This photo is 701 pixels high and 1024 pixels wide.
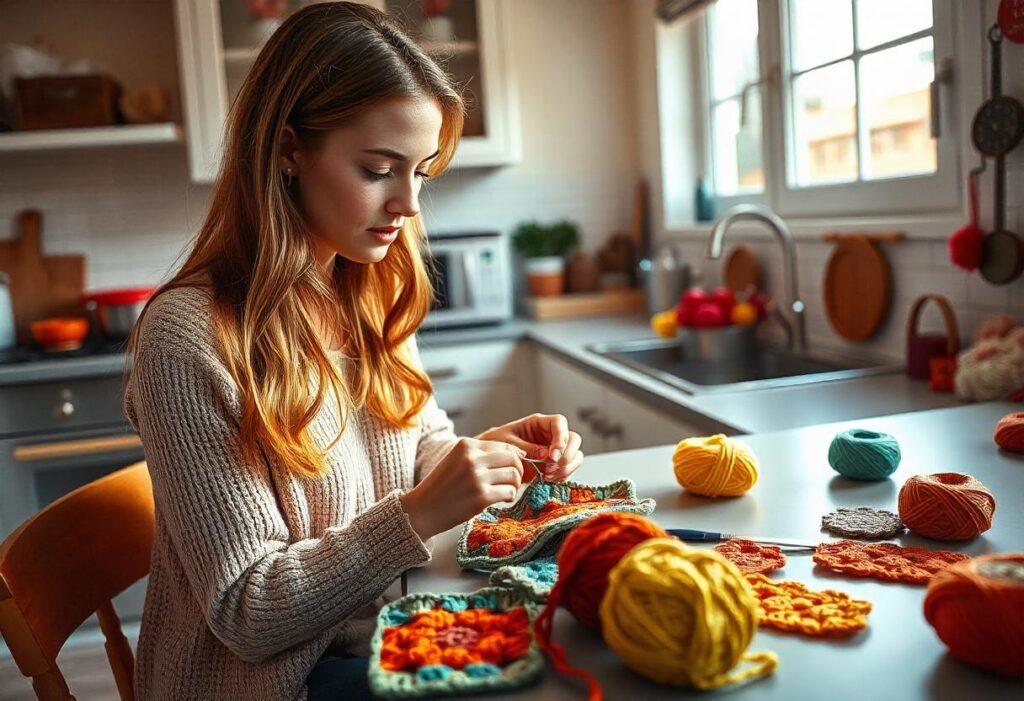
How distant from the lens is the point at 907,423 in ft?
4.51

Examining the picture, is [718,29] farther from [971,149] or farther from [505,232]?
[971,149]

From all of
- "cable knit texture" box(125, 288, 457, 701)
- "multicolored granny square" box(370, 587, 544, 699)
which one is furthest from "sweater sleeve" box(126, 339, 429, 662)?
"multicolored granny square" box(370, 587, 544, 699)

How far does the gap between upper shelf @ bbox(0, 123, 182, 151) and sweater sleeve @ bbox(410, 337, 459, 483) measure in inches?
69.7

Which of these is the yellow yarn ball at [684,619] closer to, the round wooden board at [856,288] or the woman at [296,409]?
Result: the woman at [296,409]

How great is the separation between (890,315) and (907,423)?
0.70m

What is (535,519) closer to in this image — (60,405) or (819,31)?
(819,31)

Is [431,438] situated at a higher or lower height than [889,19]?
lower

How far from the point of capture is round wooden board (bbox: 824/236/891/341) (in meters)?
2.00

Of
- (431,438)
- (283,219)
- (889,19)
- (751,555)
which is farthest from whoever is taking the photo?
(889,19)

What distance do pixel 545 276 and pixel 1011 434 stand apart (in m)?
2.19

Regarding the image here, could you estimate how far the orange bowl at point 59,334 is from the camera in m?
2.83

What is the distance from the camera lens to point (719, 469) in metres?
1.08

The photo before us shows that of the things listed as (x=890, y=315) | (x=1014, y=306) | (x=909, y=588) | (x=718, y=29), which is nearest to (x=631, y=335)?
(x=890, y=315)

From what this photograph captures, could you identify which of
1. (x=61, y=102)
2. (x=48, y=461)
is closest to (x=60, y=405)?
(x=48, y=461)
